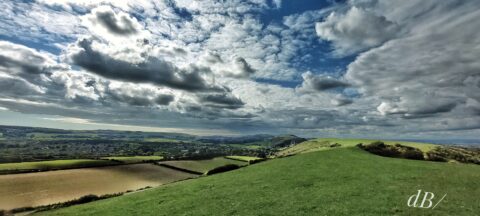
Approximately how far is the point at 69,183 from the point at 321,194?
2532 inches

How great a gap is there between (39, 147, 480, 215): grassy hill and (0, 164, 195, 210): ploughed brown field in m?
26.6

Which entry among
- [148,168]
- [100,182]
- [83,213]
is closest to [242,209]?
[83,213]

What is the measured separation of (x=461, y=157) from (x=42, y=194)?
89104 mm

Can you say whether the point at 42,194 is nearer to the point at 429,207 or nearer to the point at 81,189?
the point at 81,189

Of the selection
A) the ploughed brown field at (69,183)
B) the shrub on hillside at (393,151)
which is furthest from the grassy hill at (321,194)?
the shrub on hillside at (393,151)

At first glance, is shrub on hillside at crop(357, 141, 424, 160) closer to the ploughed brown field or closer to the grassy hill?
the grassy hill

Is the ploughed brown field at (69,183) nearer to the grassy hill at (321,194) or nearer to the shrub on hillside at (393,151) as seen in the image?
the grassy hill at (321,194)

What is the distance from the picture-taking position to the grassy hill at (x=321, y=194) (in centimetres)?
2128

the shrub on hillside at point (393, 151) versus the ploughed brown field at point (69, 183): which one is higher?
the shrub on hillside at point (393, 151)

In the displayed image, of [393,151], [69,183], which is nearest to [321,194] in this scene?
[393,151]

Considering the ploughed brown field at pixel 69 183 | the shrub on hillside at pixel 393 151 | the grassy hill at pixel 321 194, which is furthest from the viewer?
the shrub on hillside at pixel 393 151

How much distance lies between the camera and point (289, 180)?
33.8m

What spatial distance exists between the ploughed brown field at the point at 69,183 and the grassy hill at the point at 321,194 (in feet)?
87.2

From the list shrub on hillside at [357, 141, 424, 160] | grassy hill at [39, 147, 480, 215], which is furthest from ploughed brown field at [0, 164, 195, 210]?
shrub on hillside at [357, 141, 424, 160]
